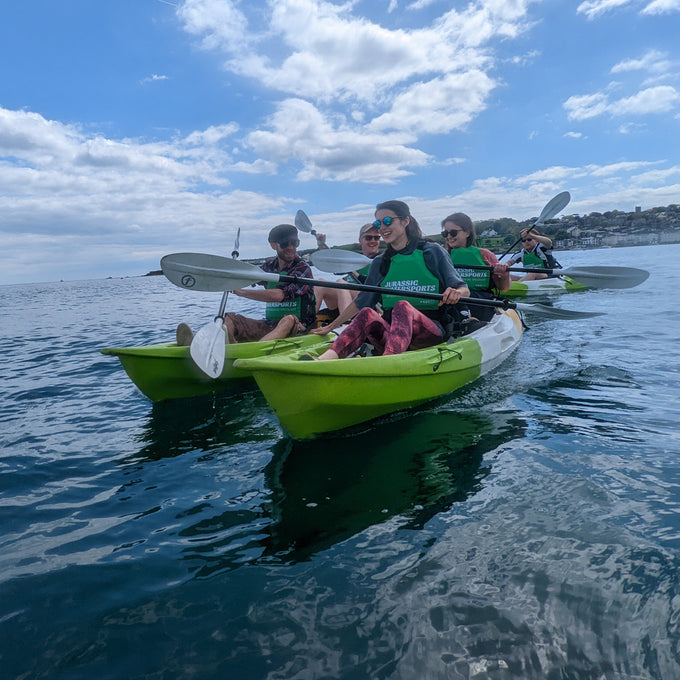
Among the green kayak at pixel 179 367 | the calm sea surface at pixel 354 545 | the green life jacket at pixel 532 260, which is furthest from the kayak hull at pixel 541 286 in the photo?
the green kayak at pixel 179 367

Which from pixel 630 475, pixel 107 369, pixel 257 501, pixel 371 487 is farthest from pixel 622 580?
pixel 107 369

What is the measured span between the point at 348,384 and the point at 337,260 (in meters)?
3.68

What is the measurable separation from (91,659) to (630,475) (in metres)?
3.21

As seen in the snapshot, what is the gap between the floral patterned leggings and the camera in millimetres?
4430

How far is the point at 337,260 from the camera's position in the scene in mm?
7117

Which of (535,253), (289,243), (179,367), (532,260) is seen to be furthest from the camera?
(532,260)

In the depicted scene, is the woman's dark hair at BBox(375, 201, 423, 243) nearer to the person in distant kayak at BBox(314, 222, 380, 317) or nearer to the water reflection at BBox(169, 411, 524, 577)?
the person in distant kayak at BBox(314, 222, 380, 317)

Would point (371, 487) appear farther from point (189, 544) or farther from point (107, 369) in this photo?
point (107, 369)

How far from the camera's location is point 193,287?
5062 mm

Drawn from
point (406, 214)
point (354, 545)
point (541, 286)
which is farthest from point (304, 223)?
point (541, 286)

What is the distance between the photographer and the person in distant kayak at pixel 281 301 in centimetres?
632

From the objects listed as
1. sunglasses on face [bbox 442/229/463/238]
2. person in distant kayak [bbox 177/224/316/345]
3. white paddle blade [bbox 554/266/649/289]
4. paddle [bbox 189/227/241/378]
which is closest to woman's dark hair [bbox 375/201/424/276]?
person in distant kayak [bbox 177/224/316/345]

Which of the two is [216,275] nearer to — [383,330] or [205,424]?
[205,424]

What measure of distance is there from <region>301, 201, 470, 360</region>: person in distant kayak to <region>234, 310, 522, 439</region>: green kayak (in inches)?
11.5
